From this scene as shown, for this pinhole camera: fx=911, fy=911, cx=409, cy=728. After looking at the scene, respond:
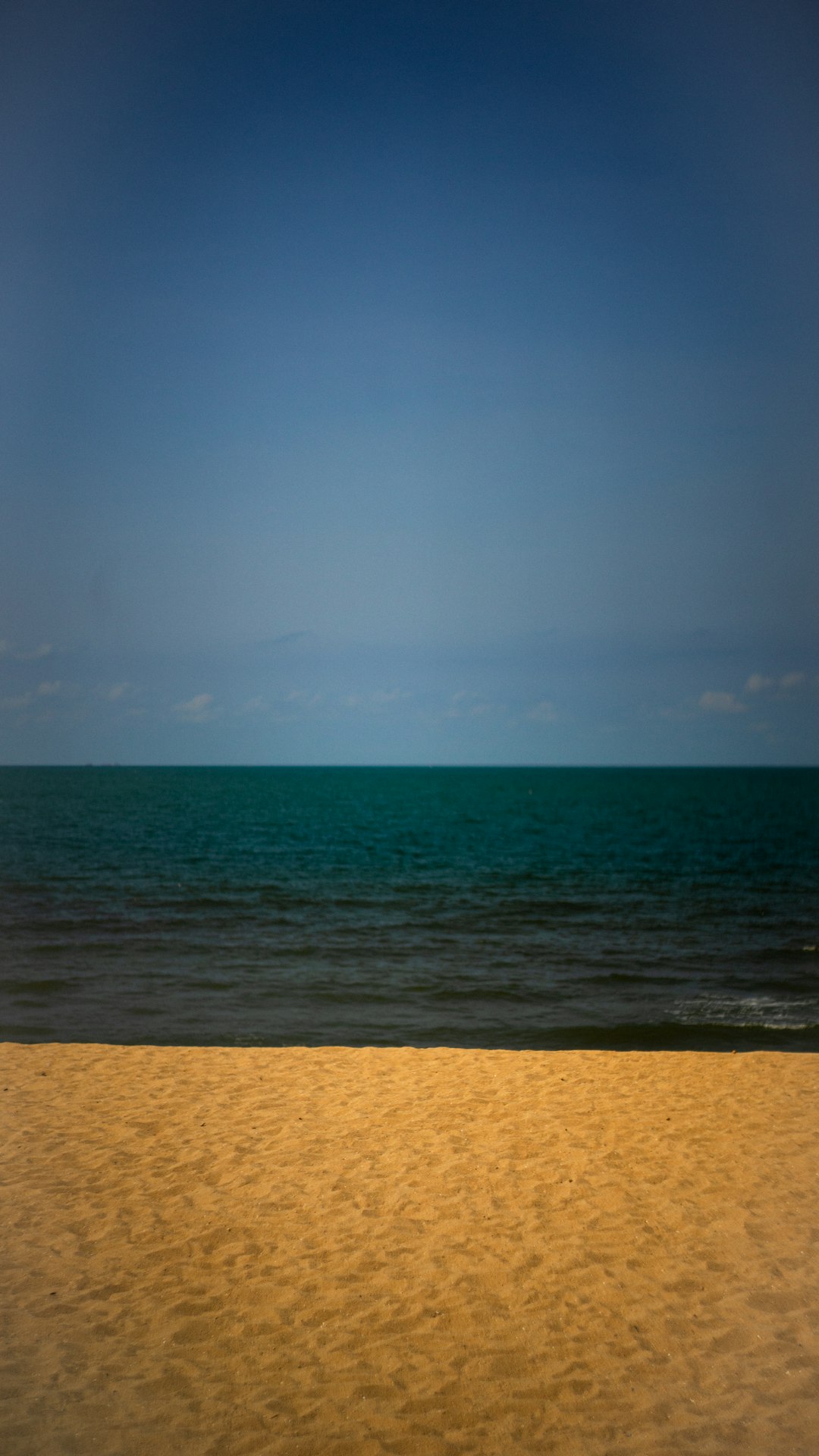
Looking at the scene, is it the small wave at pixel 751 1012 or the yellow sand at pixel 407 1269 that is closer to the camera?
the yellow sand at pixel 407 1269

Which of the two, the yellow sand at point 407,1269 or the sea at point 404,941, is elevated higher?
the yellow sand at point 407,1269

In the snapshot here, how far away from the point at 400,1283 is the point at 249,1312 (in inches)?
39.3

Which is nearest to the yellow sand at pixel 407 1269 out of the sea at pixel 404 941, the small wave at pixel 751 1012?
the sea at pixel 404 941

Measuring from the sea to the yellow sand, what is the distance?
12.1ft

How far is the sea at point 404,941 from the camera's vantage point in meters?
13.9

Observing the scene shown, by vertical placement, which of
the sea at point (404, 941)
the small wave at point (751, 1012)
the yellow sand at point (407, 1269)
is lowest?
the sea at point (404, 941)

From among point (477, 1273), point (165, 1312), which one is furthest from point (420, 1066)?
point (165, 1312)

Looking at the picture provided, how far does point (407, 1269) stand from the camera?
617 centimetres

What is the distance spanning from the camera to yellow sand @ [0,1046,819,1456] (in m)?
4.64

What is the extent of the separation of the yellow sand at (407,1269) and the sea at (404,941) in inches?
145

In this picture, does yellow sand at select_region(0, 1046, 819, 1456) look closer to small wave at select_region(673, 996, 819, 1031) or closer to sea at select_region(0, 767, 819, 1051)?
sea at select_region(0, 767, 819, 1051)

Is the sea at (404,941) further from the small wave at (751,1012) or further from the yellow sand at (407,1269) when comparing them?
the yellow sand at (407,1269)

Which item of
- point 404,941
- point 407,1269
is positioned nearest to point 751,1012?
point 404,941

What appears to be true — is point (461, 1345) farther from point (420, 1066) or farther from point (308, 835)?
point (308, 835)
